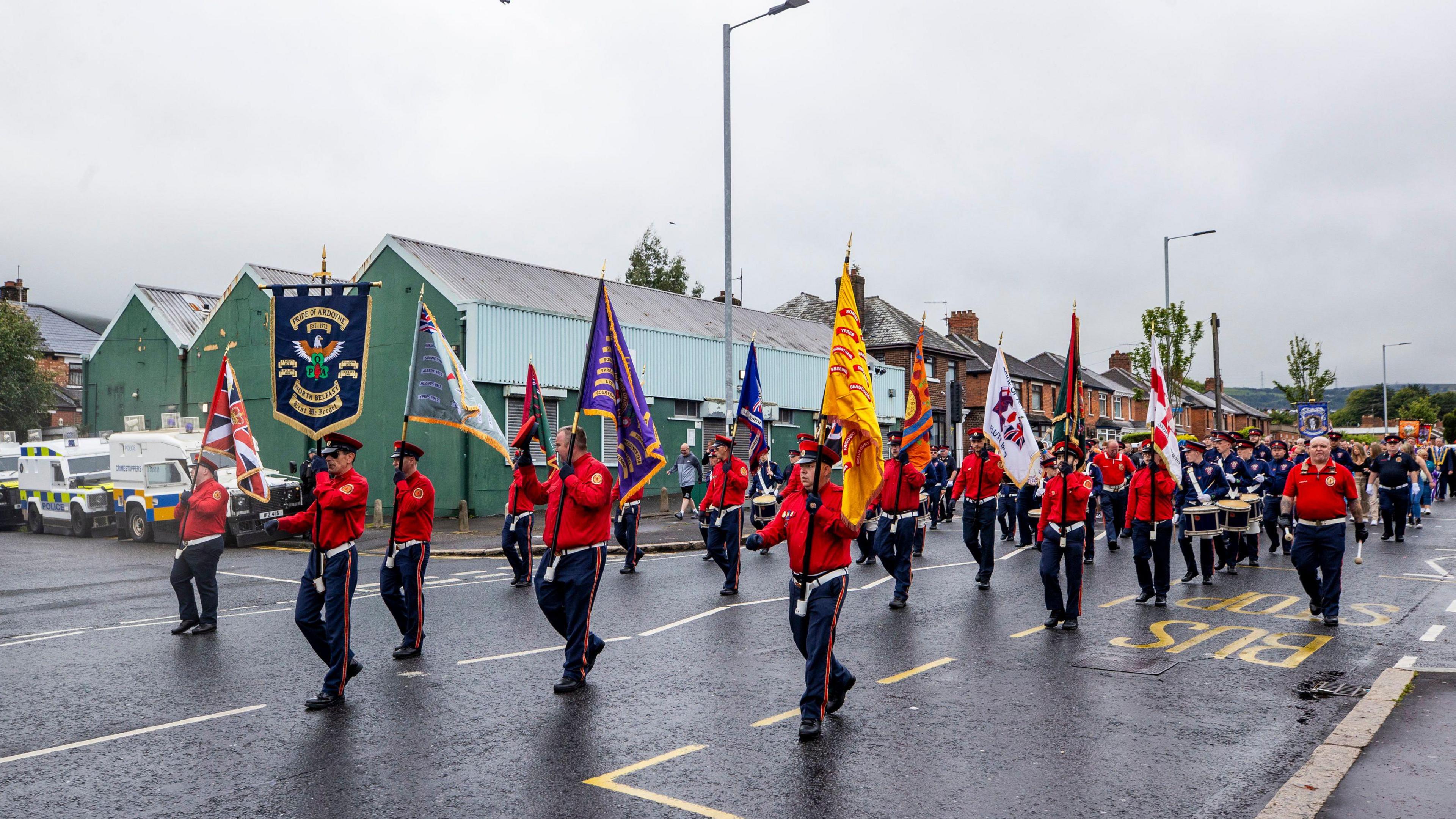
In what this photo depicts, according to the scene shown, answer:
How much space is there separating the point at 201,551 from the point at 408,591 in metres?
2.74

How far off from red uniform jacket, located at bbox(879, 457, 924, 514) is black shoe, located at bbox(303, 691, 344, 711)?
6297 mm

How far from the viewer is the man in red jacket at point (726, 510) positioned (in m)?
12.1

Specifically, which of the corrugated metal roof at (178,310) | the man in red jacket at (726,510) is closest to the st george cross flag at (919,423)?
the man in red jacket at (726,510)

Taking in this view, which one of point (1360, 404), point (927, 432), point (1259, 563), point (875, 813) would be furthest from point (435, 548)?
point (1360, 404)

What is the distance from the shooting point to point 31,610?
11.6 m

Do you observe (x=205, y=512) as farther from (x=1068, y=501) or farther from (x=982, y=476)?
(x=982, y=476)

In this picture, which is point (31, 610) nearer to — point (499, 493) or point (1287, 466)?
point (499, 493)

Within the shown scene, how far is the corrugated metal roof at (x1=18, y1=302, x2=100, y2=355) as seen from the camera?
50062 mm

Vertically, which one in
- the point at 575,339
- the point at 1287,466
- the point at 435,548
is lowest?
the point at 435,548

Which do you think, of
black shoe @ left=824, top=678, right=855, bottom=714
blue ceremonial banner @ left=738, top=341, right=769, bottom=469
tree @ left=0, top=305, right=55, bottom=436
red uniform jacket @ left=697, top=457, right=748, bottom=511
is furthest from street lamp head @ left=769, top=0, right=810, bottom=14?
tree @ left=0, top=305, right=55, bottom=436

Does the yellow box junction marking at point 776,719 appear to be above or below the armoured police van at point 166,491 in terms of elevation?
below

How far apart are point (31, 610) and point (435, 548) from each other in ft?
23.1

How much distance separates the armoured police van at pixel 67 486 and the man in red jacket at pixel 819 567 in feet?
65.4

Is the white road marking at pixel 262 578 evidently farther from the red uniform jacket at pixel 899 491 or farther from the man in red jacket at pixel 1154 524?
the man in red jacket at pixel 1154 524
